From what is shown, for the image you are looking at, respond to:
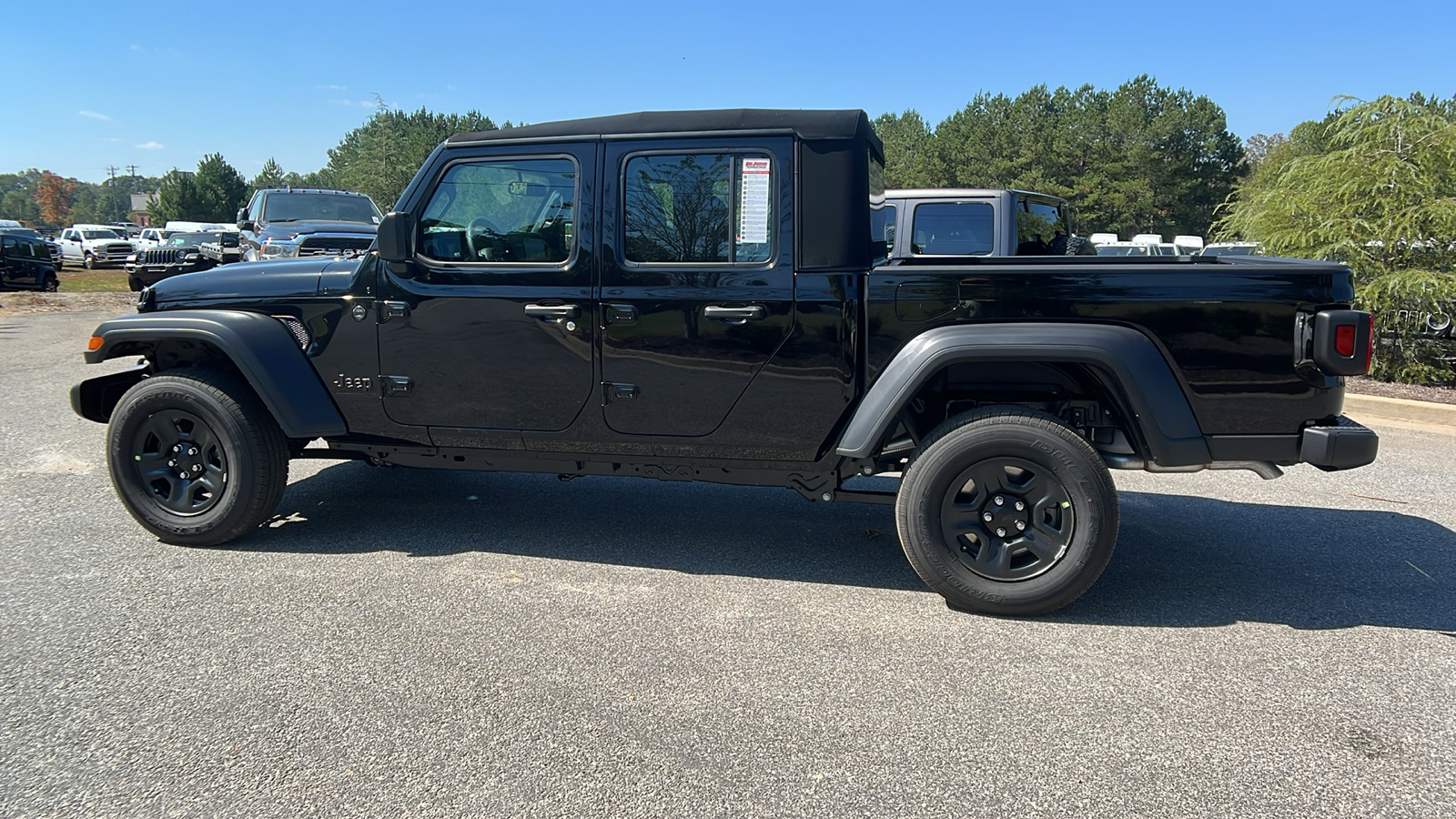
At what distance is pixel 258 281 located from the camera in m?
4.40

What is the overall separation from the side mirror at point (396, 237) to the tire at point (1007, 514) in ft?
7.98

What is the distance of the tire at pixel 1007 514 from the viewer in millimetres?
3564

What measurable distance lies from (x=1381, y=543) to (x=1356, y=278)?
6180 millimetres

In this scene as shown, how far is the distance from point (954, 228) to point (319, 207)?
9587mm

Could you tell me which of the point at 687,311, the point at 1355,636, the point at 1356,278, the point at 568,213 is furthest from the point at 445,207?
the point at 1356,278

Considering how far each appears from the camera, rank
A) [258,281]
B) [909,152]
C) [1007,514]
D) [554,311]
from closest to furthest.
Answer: [1007,514], [554,311], [258,281], [909,152]

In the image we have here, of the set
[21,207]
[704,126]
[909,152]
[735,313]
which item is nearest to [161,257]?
[704,126]

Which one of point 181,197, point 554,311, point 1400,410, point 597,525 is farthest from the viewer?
point 181,197

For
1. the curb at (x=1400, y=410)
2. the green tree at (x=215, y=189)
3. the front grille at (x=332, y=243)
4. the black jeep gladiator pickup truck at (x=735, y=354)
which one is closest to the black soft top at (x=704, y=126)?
the black jeep gladiator pickup truck at (x=735, y=354)

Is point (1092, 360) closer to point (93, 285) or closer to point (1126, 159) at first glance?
point (93, 285)

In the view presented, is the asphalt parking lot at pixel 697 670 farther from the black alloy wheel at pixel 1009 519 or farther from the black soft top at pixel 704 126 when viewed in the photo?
the black soft top at pixel 704 126

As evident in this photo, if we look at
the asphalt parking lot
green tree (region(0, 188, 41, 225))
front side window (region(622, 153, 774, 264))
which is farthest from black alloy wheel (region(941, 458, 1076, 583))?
green tree (region(0, 188, 41, 225))

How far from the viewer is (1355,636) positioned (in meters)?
3.53

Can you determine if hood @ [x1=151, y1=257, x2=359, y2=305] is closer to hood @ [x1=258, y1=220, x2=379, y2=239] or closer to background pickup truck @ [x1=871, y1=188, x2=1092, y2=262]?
background pickup truck @ [x1=871, y1=188, x2=1092, y2=262]
